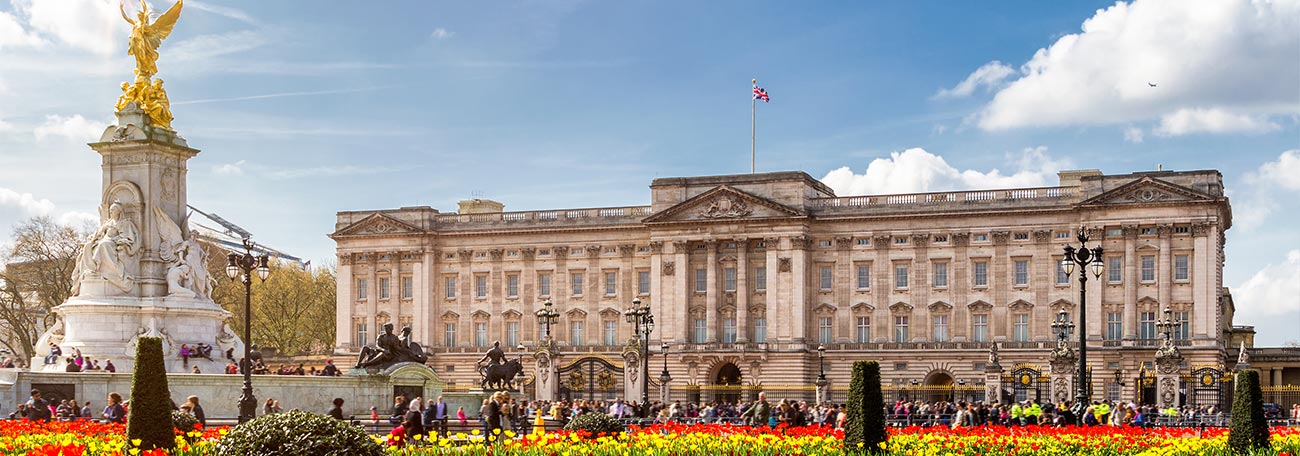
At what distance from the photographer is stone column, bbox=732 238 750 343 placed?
86.9m

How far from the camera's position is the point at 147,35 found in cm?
4094

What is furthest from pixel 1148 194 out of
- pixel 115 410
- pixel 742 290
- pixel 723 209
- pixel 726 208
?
pixel 115 410

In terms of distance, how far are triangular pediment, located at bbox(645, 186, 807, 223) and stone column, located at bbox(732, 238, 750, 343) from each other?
1538 mm

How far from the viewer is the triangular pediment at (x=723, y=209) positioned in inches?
3378

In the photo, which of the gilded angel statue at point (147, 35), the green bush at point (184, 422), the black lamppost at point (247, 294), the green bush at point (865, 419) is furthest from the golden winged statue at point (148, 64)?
the green bush at point (865, 419)

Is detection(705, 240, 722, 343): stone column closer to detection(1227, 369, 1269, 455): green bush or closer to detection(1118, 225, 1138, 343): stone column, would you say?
detection(1118, 225, 1138, 343): stone column

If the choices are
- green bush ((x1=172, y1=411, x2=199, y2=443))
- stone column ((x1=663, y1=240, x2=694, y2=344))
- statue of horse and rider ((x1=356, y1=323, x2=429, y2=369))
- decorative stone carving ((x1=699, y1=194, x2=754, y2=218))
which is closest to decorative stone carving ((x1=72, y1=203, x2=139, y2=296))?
statue of horse and rider ((x1=356, y1=323, x2=429, y2=369))

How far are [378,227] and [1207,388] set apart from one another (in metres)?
49.6

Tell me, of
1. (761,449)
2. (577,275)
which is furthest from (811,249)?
(761,449)

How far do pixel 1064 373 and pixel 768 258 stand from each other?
26.2 m

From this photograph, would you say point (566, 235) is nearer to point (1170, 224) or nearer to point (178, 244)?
point (1170, 224)

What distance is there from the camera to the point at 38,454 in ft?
63.5

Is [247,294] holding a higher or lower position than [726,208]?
lower

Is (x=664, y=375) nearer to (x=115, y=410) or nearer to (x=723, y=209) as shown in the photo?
(x=723, y=209)
